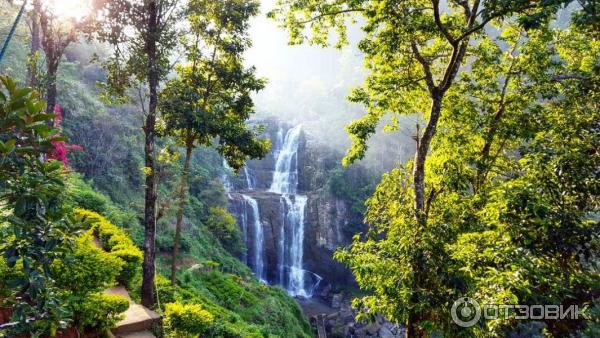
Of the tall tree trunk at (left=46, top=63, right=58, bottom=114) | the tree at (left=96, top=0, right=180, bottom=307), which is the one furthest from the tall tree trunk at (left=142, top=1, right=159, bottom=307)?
the tall tree trunk at (left=46, top=63, right=58, bottom=114)

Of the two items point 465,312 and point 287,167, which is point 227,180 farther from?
point 465,312

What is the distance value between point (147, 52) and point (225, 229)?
687 inches

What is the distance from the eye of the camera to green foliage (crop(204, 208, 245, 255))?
23.1 metres

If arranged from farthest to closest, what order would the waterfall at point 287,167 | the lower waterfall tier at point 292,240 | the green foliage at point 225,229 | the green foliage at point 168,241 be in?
the waterfall at point 287,167
the lower waterfall tier at point 292,240
the green foliage at point 225,229
the green foliage at point 168,241

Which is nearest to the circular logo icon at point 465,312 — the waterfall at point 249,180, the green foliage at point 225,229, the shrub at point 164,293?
the shrub at point 164,293

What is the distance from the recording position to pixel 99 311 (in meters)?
5.27

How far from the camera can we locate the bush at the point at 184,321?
7090 mm

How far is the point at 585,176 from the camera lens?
4.80 meters

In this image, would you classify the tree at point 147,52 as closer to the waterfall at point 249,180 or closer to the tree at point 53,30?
the tree at point 53,30

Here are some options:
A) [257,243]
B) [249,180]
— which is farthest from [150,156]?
[249,180]

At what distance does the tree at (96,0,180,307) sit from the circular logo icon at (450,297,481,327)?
5.88 metres

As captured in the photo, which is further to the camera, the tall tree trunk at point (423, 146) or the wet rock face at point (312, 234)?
the wet rock face at point (312, 234)

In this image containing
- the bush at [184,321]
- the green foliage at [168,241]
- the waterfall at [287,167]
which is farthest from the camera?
the waterfall at [287,167]

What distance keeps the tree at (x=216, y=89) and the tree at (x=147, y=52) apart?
0.67 meters
